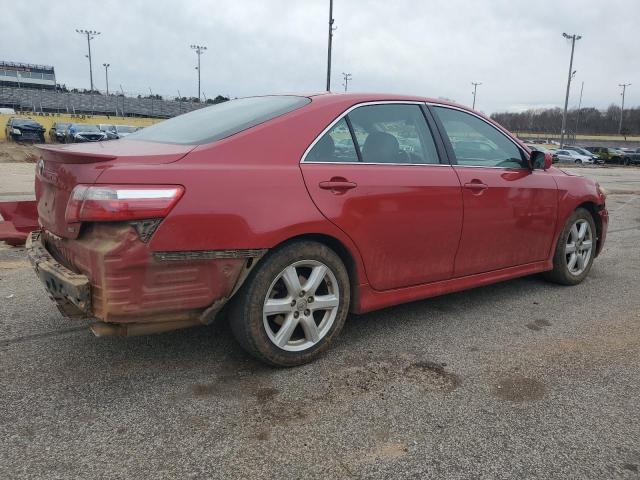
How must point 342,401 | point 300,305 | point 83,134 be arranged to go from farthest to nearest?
point 83,134
point 300,305
point 342,401

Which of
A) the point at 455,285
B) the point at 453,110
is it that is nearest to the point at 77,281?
the point at 455,285


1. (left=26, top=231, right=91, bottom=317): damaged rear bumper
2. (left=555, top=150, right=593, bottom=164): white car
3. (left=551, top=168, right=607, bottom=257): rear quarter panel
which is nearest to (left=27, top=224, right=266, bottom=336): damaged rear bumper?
(left=26, top=231, right=91, bottom=317): damaged rear bumper

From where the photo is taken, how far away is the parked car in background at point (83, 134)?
2936cm

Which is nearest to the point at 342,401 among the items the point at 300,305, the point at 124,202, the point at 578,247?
the point at 300,305

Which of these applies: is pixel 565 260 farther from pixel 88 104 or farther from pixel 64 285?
pixel 88 104

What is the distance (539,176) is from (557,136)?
4292 inches

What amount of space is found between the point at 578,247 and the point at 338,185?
287 cm

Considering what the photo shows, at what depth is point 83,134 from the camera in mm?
29672

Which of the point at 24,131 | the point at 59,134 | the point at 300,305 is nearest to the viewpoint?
the point at 300,305

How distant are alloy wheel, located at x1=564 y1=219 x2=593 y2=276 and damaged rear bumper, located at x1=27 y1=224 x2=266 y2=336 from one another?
3224 millimetres

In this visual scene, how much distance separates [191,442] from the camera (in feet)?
7.73

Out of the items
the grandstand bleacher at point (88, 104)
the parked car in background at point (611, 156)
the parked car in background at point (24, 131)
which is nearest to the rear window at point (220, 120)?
the parked car in background at point (24, 131)

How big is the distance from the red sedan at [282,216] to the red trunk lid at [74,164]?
0.01m

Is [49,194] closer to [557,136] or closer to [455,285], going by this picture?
[455,285]
